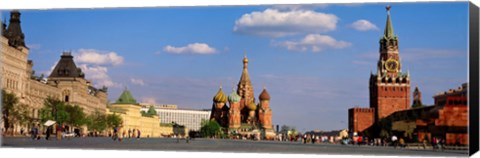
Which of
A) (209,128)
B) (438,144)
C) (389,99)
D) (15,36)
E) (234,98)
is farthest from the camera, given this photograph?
(234,98)

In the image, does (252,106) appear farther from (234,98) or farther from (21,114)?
(21,114)

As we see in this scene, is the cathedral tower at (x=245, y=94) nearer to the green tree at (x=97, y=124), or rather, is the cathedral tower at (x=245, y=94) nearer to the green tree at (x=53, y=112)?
the green tree at (x=97, y=124)

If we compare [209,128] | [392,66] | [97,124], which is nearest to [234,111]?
[209,128]

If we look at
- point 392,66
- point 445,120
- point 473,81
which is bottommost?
point 445,120

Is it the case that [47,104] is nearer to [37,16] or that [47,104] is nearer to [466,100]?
[37,16]

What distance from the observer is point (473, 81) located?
31828 mm

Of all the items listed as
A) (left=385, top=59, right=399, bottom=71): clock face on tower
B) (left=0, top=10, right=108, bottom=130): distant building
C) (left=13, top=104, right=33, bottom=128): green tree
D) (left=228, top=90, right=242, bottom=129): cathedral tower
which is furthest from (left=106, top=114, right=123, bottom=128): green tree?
(left=228, top=90, right=242, bottom=129): cathedral tower

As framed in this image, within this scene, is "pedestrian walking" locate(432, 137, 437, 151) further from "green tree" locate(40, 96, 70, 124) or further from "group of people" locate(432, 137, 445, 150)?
"green tree" locate(40, 96, 70, 124)

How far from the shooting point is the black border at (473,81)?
31438mm

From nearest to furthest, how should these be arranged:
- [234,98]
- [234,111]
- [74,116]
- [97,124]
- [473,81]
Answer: [473,81] < [74,116] < [97,124] < [234,98] < [234,111]

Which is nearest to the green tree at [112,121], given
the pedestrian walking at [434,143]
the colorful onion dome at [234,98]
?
the pedestrian walking at [434,143]

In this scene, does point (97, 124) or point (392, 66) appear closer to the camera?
point (97, 124)

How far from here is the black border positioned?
3144 centimetres

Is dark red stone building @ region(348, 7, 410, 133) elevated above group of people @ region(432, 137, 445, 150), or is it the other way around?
dark red stone building @ region(348, 7, 410, 133)
